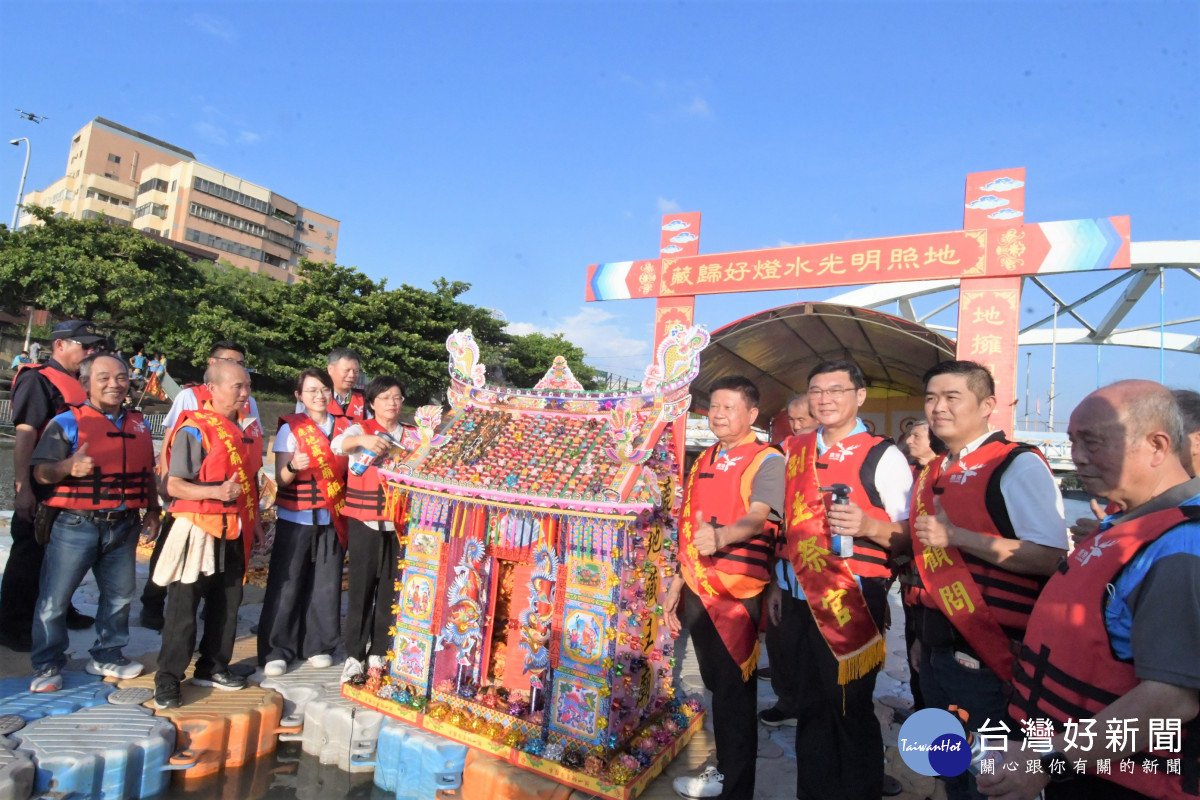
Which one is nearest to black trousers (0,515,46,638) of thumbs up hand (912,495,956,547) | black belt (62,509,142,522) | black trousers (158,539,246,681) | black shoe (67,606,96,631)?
black shoe (67,606,96,631)

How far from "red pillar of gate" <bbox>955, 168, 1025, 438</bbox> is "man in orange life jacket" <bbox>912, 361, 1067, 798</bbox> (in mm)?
7162

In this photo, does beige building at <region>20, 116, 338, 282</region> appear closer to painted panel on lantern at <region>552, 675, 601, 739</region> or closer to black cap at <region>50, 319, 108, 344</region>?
black cap at <region>50, 319, 108, 344</region>

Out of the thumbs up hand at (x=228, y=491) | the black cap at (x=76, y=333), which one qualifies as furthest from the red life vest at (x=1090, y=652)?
the black cap at (x=76, y=333)

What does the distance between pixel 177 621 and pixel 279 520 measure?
90 cm

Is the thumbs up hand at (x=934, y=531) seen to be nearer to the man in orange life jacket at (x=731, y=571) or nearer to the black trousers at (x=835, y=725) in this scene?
the black trousers at (x=835, y=725)

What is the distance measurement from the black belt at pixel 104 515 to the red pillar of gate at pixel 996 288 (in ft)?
31.0

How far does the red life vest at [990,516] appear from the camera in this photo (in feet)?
7.36

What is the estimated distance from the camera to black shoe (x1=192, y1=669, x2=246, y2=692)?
12.6 feet

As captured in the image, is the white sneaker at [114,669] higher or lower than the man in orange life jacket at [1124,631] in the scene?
lower

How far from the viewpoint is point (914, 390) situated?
12.3 metres

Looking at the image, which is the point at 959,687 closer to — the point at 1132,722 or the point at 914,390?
the point at 1132,722

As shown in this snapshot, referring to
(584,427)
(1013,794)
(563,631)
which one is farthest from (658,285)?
(1013,794)

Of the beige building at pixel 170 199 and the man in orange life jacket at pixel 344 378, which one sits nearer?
the man in orange life jacket at pixel 344 378

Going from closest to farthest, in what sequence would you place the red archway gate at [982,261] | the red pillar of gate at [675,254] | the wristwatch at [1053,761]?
the wristwatch at [1053,761] < the red archway gate at [982,261] < the red pillar of gate at [675,254]
